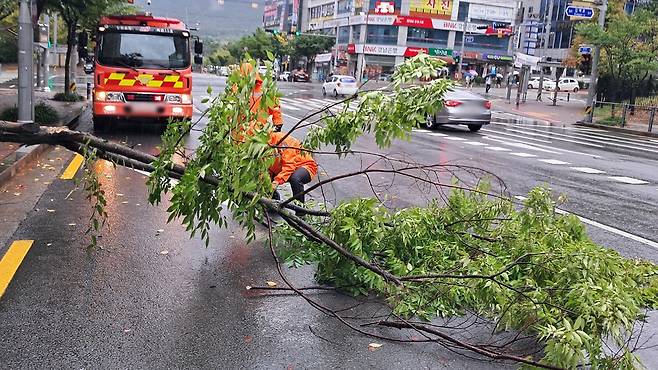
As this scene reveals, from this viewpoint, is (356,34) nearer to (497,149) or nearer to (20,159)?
(497,149)

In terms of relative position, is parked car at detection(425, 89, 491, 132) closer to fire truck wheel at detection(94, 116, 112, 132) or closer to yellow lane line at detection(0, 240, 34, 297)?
fire truck wheel at detection(94, 116, 112, 132)

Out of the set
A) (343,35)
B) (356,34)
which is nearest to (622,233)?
(356,34)

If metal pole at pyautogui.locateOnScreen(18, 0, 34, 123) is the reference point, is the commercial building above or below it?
above

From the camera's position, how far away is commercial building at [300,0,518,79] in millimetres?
82188

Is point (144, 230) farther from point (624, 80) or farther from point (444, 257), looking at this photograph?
point (624, 80)

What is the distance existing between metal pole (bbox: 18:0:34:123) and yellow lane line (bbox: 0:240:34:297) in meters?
6.89

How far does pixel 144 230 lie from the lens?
6.81 meters

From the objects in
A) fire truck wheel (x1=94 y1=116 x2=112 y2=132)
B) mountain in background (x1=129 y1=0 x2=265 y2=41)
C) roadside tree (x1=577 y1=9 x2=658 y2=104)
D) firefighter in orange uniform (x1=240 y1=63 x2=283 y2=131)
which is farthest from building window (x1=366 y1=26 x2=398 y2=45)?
firefighter in orange uniform (x1=240 y1=63 x2=283 y2=131)

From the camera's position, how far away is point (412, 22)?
8225 centimetres

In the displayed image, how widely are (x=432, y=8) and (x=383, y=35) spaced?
7.89 metres

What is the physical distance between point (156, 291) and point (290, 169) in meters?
2.01

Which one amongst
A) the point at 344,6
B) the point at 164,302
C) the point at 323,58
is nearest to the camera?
the point at 164,302

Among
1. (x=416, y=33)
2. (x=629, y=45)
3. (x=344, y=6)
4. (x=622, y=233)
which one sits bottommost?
(x=622, y=233)

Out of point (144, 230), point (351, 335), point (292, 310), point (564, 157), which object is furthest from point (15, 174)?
point (564, 157)
